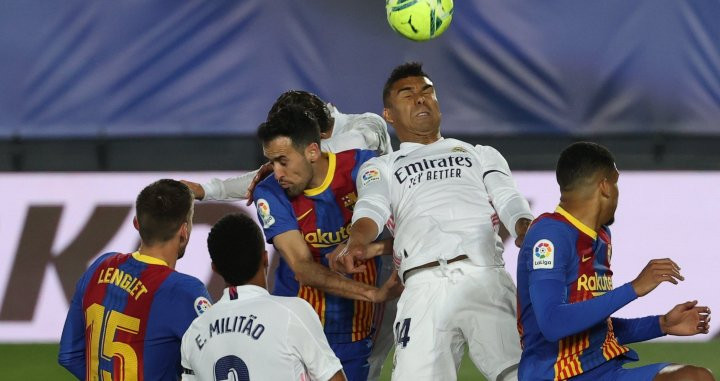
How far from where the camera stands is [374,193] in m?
5.43

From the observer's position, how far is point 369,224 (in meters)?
5.28

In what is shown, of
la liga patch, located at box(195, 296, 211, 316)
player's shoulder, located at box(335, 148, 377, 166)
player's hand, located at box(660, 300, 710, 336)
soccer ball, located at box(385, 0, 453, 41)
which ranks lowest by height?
player's hand, located at box(660, 300, 710, 336)

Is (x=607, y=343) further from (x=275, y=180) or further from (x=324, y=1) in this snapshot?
(x=324, y=1)

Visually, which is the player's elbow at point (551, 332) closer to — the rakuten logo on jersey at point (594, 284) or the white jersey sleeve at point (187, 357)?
the rakuten logo on jersey at point (594, 284)

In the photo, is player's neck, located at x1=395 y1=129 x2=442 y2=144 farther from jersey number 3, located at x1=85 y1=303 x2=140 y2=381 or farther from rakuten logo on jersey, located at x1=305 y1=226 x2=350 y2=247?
jersey number 3, located at x1=85 y1=303 x2=140 y2=381

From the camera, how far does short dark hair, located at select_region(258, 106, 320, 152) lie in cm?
551

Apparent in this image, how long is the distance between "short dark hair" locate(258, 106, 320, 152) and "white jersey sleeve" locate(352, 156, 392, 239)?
282 mm

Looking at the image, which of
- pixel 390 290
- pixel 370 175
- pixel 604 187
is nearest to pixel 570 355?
pixel 604 187

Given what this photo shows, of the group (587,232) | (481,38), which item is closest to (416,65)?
(587,232)

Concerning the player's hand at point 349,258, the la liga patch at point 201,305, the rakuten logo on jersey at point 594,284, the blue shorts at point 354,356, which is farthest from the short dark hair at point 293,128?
the rakuten logo on jersey at point 594,284

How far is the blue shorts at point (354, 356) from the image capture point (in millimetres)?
5809

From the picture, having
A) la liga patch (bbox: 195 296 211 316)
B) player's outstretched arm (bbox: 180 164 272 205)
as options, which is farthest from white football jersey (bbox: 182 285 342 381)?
player's outstretched arm (bbox: 180 164 272 205)

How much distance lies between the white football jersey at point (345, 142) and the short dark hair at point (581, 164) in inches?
66.7

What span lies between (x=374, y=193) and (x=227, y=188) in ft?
4.25
